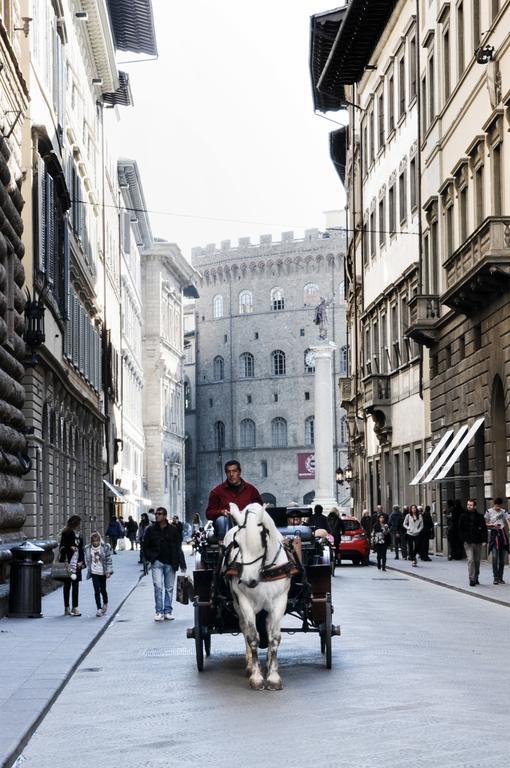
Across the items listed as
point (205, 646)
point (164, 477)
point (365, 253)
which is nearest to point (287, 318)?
point (164, 477)

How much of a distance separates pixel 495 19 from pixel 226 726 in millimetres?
25674

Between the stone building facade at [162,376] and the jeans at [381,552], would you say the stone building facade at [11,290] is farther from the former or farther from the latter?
the stone building facade at [162,376]

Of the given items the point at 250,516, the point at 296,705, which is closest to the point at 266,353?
the point at 250,516

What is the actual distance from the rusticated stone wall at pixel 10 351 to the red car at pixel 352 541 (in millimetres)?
17570

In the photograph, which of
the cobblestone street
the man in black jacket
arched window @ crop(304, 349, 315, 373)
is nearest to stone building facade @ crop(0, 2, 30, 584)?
the man in black jacket

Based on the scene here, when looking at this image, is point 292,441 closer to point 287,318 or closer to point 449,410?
point 287,318

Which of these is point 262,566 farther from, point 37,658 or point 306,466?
point 306,466

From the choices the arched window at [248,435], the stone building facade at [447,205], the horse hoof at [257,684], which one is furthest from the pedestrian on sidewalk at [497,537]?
the arched window at [248,435]

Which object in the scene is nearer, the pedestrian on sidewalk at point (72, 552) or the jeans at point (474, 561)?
the pedestrian on sidewalk at point (72, 552)

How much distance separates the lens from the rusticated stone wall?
928 inches

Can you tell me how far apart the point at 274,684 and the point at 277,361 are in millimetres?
110410

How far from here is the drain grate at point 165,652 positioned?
Result: 1708 centimetres

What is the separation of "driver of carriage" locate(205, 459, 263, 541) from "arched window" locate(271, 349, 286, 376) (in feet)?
355

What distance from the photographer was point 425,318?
43062 millimetres
